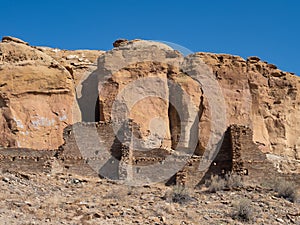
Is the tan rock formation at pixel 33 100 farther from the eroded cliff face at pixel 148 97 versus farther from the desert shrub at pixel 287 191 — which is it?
the desert shrub at pixel 287 191

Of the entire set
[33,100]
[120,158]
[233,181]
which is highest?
[33,100]

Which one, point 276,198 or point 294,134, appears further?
point 294,134

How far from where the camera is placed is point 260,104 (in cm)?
3072

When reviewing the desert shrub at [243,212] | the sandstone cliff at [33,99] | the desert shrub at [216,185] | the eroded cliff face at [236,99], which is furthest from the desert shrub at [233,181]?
the sandstone cliff at [33,99]

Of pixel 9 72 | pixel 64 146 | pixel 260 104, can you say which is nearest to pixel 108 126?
pixel 64 146

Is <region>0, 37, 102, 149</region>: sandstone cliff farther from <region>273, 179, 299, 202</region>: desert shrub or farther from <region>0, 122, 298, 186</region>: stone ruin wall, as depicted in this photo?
<region>273, 179, 299, 202</region>: desert shrub

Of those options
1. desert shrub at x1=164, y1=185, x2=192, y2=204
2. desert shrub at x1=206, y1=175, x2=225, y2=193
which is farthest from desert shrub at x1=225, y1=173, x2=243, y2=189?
desert shrub at x1=164, y1=185, x2=192, y2=204

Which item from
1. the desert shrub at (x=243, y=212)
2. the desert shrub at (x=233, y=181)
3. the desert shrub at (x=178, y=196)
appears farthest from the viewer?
the desert shrub at (x=233, y=181)

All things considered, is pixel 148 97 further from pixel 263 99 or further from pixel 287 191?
pixel 287 191

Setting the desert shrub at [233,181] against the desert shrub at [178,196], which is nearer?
the desert shrub at [178,196]

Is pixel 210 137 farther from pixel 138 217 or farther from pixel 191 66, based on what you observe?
pixel 138 217

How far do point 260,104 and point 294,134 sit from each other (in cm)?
299

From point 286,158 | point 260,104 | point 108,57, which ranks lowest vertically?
point 286,158

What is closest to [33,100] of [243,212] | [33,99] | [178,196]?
[33,99]
